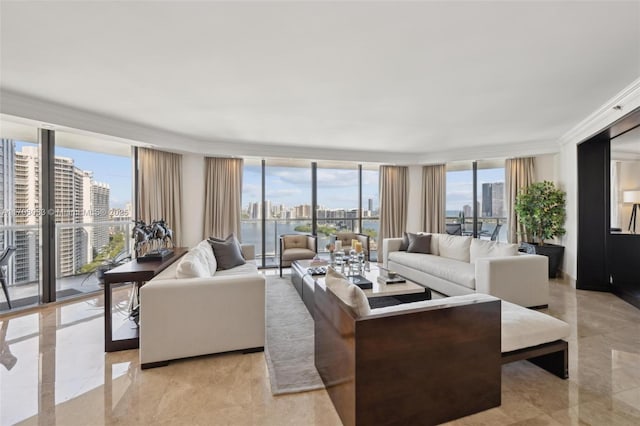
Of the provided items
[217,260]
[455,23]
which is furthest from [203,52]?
[217,260]

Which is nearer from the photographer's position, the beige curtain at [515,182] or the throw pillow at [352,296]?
the throw pillow at [352,296]

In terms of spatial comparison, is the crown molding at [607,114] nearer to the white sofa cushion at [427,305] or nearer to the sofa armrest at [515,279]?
the sofa armrest at [515,279]

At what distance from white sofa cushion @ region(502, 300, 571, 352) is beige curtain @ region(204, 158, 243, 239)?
4.89 meters

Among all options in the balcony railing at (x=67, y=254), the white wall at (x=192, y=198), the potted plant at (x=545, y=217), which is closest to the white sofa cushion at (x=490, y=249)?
the potted plant at (x=545, y=217)

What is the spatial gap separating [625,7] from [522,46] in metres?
0.55

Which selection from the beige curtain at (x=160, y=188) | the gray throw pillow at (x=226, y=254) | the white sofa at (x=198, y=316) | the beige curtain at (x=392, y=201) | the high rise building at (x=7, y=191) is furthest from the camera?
the beige curtain at (x=392, y=201)

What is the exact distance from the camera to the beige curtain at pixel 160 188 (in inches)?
192

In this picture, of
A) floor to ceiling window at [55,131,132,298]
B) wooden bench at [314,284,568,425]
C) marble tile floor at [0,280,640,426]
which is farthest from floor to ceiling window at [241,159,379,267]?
wooden bench at [314,284,568,425]

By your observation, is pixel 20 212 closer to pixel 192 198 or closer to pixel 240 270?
pixel 192 198

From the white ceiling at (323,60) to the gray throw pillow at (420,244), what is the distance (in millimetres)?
1987

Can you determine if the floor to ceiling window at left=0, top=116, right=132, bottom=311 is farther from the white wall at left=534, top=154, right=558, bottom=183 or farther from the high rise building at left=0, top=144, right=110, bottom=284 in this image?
the white wall at left=534, top=154, right=558, bottom=183

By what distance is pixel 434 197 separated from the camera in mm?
6832

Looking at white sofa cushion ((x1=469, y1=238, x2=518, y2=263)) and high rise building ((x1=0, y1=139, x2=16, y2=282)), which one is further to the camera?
white sofa cushion ((x1=469, y1=238, x2=518, y2=263))

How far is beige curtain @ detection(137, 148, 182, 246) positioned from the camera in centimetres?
487
